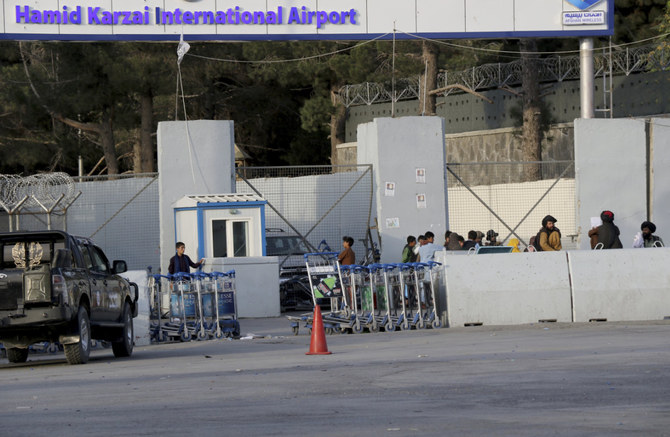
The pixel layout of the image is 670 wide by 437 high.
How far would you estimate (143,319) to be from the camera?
19812 millimetres

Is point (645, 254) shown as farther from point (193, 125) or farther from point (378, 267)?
point (193, 125)

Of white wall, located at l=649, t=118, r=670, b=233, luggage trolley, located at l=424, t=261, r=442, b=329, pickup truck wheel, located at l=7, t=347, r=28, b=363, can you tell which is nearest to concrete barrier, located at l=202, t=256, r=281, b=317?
luggage trolley, located at l=424, t=261, r=442, b=329

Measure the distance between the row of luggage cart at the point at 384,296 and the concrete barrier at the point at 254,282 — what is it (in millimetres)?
4875

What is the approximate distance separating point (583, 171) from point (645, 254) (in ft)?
29.2

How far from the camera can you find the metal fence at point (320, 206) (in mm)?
29594

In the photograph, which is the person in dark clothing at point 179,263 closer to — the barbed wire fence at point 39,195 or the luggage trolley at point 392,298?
the luggage trolley at point 392,298

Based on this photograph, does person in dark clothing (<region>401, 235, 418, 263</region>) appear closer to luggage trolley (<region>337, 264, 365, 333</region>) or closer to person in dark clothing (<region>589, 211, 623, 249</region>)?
person in dark clothing (<region>589, 211, 623, 249</region>)

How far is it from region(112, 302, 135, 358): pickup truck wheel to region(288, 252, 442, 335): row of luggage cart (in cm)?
380

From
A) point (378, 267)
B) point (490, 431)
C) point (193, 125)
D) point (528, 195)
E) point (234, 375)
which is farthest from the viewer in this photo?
point (528, 195)

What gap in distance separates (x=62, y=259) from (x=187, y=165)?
12858 mm

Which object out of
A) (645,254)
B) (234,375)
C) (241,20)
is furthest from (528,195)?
(234,375)

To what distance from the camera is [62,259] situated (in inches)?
596

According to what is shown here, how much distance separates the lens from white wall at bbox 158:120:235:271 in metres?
27.7

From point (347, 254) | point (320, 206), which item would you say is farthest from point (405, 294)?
point (320, 206)
